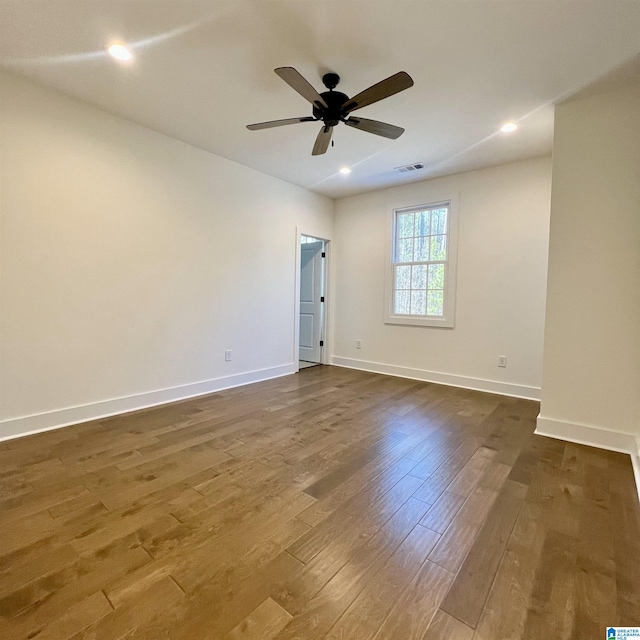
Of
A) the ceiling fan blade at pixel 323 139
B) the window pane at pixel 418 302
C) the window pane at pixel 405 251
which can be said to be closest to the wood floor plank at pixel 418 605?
the ceiling fan blade at pixel 323 139

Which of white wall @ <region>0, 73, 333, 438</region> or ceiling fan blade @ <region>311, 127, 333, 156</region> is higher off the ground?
ceiling fan blade @ <region>311, 127, 333, 156</region>

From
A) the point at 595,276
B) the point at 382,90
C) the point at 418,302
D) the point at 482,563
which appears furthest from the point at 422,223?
the point at 482,563

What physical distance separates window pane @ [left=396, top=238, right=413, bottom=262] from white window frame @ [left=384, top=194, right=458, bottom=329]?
83 millimetres

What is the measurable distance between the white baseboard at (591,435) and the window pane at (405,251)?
8.97 feet

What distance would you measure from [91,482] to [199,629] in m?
1.31

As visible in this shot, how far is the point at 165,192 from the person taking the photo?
11.3 ft

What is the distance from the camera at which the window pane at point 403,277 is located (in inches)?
192

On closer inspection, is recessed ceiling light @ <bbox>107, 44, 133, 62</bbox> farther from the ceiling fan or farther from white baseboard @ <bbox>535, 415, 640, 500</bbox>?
white baseboard @ <bbox>535, 415, 640, 500</bbox>

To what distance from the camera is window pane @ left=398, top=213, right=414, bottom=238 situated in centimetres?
487

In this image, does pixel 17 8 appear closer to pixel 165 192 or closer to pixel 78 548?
pixel 165 192

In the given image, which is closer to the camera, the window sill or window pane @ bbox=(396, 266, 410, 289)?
the window sill

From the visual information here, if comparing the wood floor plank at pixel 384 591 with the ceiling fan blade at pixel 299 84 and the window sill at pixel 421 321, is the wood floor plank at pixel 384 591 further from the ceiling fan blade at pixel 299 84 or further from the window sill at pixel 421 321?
the window sill at pixel 421 321

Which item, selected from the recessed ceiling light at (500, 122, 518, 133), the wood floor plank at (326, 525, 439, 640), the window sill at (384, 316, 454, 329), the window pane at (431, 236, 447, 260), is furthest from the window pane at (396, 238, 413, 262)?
the wood floor plank at (326, 525, 439, 640)

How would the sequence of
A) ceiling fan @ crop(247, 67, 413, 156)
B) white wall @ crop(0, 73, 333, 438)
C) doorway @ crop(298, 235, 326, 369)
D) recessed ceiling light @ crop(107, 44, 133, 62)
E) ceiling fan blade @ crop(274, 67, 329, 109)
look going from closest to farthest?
ceiling fan blade @ crop(274, 67, 329, 109), ceiling fan @ crop(247, 67, 413, 156), recessed ceiling light @ crop(107, 44, 133, 62), white wall @ crop(0, 73, 333, 438), doorway @ crop(298, 235, 326, 369)
